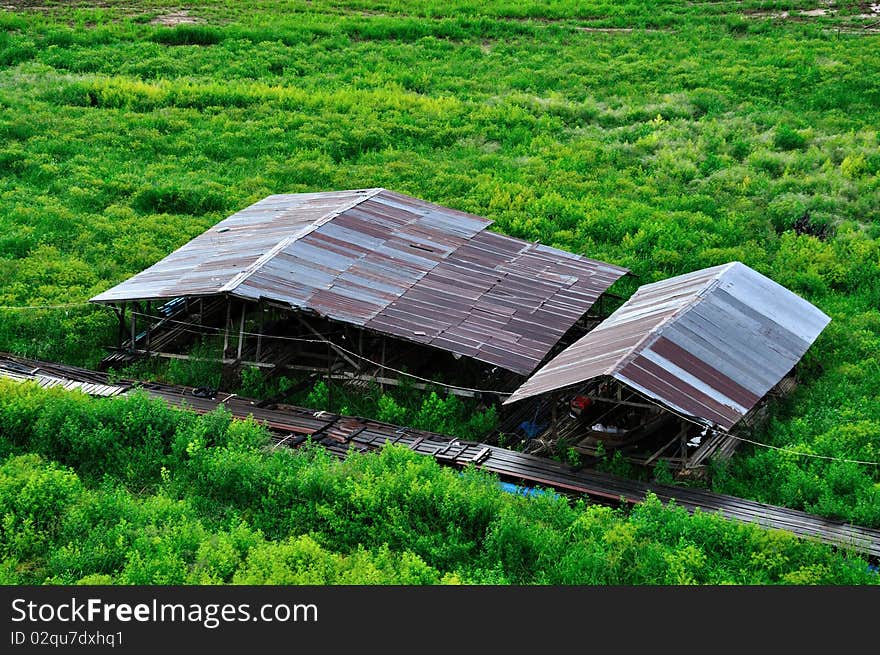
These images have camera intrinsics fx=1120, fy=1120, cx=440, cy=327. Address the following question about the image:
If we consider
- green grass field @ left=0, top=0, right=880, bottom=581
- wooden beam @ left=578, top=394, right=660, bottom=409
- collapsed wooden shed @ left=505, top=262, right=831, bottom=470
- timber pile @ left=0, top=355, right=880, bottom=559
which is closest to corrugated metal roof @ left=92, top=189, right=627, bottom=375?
collapsed wooden shed @ left=505, top=262, right=831, bottom=470

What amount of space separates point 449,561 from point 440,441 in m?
4.48

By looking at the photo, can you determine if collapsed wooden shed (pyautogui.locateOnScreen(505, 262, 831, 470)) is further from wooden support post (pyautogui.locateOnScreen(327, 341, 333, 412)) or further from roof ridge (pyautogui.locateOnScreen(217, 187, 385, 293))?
roof ridge (pyautogui.locateOnScreen(217, 187, 385, 293))

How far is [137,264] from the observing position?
3416cm

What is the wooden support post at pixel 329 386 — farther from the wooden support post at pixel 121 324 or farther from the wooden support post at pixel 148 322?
the wooden support post at pixel 121 324

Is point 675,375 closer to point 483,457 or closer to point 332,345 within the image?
point 483,457

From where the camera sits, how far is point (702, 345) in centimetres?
2494

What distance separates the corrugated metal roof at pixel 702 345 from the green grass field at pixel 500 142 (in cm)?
136

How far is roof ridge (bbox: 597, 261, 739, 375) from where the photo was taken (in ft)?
75.8

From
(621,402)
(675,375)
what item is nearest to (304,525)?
(621,402)

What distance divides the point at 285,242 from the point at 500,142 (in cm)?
1754

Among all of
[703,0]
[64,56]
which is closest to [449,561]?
[64,56]

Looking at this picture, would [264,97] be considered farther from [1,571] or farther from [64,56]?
[1,571]

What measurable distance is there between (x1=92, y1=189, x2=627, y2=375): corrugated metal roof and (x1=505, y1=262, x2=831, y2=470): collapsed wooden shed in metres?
1.63

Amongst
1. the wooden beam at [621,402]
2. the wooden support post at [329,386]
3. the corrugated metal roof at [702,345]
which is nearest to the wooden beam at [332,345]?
the wooden support post at [329,386]
